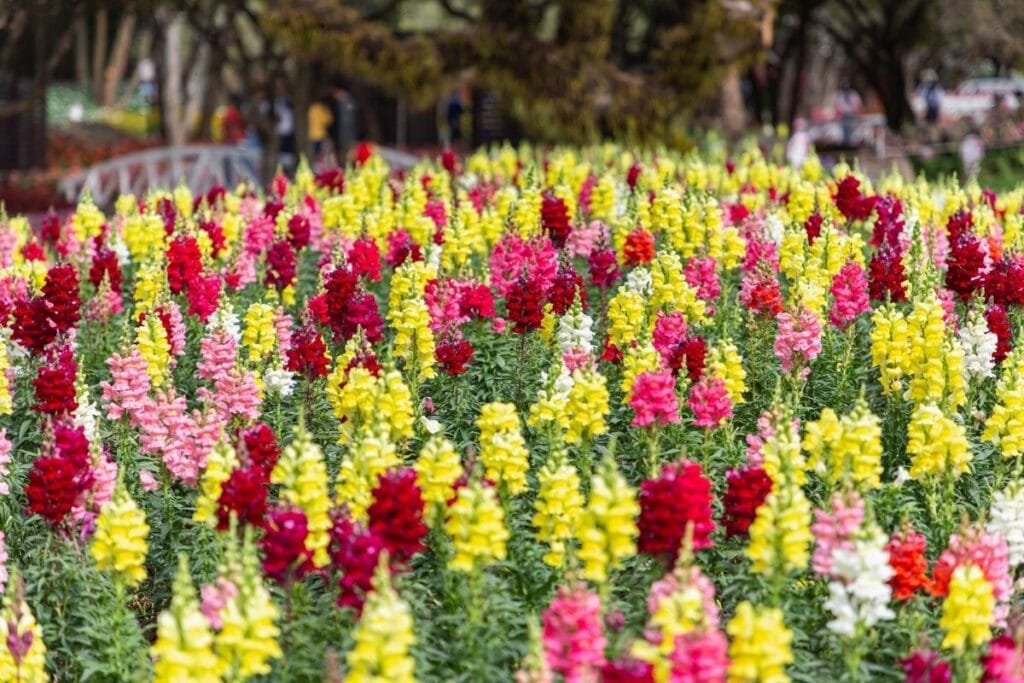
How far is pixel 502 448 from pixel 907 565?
1.63 m

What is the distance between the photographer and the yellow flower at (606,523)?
5609mm

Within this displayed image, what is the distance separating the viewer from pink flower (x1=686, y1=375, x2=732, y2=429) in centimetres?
740

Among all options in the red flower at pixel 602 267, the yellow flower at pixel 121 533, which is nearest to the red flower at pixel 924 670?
the yellow flower at pixel 121 533

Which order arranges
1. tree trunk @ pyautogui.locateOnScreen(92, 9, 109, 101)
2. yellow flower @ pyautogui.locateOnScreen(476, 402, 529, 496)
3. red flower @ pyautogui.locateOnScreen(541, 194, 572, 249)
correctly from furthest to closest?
tree trunk @ pyautogui.locateOnScreen(92, 9, 109, 101) → red flower @ pyautogui.locateOnScreen(541, 194, 572, 249) → yellow flower @ pyautogui.locateOnScreen(476, 402, 529, 496)

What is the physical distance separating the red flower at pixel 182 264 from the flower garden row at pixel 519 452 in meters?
0.02

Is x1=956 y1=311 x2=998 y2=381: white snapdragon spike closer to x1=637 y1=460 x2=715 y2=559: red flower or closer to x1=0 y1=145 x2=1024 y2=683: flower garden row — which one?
x1=0 y1=145 x2=1024 y2=683: flower garden row

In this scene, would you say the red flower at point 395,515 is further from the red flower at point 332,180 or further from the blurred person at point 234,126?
the blurred person at point 234,126

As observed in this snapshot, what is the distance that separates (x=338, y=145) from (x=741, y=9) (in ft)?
45.2

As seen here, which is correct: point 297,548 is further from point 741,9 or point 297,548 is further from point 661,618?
point 741,9

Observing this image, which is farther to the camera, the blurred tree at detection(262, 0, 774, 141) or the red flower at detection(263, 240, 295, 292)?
the blurred tree at detection(262, 0, 774, 141)

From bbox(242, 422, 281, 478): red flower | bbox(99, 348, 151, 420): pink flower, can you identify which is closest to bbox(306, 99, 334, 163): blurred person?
bbox(99, 348, 151, 420): pink flower

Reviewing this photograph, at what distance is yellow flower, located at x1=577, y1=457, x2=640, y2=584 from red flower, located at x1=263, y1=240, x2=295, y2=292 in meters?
4.84

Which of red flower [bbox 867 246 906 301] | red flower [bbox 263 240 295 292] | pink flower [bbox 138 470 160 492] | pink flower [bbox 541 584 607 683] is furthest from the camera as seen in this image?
red flower [bbox 263 240 295 292]

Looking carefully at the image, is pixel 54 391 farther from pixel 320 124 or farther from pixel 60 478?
pixel 320 124
